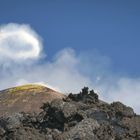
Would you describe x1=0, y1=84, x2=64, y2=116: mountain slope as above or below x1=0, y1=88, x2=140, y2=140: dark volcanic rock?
above

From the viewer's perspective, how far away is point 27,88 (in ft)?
Answer: 471

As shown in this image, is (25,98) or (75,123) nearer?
(75,123)

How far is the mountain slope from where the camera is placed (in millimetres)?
131375

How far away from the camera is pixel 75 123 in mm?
52938

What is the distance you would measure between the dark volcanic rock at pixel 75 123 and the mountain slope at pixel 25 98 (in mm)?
70720

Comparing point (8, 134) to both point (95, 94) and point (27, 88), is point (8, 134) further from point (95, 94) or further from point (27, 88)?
point (27, 88)

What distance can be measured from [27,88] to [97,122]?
3669 inches

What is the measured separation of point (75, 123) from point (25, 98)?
85388mm

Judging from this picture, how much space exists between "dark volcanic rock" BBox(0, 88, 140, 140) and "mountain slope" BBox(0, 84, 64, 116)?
70.7m

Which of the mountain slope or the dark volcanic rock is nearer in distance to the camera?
the dark volcanic rock

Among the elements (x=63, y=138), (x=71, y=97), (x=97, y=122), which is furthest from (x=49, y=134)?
(x=71, y=97)

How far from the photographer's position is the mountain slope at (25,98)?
13138 cm

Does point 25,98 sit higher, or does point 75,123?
point 25,98

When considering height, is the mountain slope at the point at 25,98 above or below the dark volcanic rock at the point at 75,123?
above
